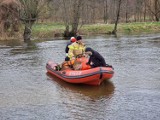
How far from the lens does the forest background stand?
37.8 metres

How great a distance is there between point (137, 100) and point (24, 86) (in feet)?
15.7

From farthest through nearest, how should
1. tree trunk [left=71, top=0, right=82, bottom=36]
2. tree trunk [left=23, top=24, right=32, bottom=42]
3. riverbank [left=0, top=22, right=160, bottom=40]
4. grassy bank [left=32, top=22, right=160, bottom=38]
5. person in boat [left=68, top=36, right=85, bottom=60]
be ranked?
tree trunk [left=71, top=0, right=82, bottom=36], grassy bank [left=32, top=22, right=160, bottom=38], riverbank [left=0, top=22, right=160, bottom=40], tree trunk [left=23, top=24, right=32, bottom=42], person in boat [left=68, top=36, right=85, bottom=60]

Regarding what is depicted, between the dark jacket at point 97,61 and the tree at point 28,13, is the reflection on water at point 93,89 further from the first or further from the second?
the tree at point 28,13

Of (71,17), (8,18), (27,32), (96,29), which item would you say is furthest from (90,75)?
(96,29)

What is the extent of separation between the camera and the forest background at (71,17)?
124ft

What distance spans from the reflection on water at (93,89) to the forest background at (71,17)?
23874 mm

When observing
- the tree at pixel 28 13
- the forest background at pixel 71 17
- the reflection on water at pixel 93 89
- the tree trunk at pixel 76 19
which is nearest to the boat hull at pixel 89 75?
the reflection on water at pixel 93 89

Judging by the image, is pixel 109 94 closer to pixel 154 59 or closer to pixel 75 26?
pixel 154 59

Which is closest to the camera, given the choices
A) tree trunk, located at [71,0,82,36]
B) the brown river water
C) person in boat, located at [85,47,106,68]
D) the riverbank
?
the brown river water

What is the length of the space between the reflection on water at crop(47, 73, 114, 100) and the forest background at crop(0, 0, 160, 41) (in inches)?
940

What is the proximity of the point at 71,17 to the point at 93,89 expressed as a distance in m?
28.8

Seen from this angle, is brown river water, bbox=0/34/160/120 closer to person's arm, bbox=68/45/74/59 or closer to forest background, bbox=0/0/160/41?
person's arm, bbox=68/45/74/59

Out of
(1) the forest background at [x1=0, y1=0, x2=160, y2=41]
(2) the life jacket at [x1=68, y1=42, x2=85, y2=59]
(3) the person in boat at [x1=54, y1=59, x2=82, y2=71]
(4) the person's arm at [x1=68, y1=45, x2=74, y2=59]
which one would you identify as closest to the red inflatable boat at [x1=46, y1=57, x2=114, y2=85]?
(3) the person in boat at [x1=54, y1=59, x2=82, y2=71]

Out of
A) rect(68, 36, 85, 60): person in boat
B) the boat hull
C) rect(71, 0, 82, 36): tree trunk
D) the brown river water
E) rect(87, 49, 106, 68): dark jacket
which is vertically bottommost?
the brown river water
